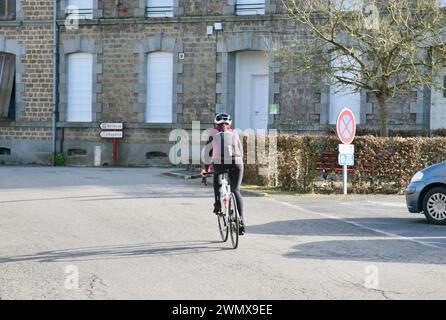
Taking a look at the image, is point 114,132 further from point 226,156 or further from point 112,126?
point 226,156

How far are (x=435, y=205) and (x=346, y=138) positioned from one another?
16.9 ft

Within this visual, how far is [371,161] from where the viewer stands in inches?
721

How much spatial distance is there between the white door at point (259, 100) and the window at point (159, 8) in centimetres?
385

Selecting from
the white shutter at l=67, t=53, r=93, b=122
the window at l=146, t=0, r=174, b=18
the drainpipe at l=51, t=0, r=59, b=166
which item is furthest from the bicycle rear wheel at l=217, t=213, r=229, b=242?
the drainpipe at l=51, t=0, r=59, b=166

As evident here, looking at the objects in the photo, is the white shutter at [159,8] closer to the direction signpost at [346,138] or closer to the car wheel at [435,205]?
the direction signpost at [346,138]

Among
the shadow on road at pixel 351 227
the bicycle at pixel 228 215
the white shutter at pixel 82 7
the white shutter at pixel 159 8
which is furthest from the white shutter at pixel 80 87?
the bicycle at pixel 228 215

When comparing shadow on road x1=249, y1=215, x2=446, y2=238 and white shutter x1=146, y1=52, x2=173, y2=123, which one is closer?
shadow on road x1=249, y1=215, x2=446, y2=238

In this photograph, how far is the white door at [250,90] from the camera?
90.0 ft

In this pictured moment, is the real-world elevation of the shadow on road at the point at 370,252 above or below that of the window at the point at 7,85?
below

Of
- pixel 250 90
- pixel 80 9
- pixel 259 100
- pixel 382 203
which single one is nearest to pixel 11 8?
pixel 80 9

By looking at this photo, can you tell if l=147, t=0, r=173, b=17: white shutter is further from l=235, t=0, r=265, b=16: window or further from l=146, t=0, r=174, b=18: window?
l=235, t=0, r=265, b=16: window

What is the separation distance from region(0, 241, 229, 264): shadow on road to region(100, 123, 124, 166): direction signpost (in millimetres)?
18275

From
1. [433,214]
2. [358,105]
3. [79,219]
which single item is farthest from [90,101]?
[433,214]

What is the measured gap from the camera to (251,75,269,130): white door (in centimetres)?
2734
